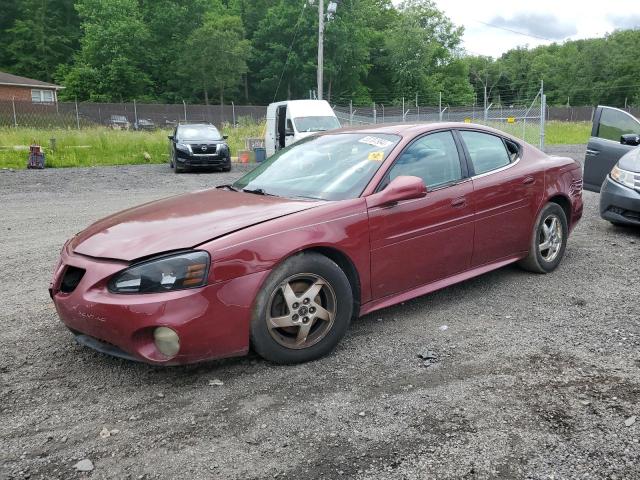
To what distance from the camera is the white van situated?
17.5 metres

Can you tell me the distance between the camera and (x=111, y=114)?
38.6 metres

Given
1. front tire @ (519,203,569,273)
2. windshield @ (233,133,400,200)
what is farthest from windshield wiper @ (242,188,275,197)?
front tire @ (519,203,569,273)

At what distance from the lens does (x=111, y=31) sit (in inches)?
2125

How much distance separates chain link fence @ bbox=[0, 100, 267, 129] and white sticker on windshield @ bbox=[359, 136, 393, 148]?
30.7 m

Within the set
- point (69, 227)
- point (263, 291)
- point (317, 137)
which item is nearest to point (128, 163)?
point (69, 227)

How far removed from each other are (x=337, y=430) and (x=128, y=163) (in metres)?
19.6

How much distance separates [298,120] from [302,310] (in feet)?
48.7

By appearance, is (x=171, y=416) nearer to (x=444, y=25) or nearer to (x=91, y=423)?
(x=91, y=423)

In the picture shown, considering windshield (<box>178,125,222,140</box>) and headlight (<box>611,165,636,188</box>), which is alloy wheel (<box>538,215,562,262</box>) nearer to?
headlight (<box>611,165,636,188</box>)

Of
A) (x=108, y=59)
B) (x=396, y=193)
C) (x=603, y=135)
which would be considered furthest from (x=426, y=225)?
(x=108, y=59)

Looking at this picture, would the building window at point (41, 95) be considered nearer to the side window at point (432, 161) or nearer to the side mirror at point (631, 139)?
the side mirror at point (631, 139)

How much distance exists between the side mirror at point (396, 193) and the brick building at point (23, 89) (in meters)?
43.5

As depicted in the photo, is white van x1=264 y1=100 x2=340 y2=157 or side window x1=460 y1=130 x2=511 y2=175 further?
white van x1=264 y1=100 x2=340 y2=157

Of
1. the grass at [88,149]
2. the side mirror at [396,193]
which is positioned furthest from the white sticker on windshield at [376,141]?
the grass at [88,149]
